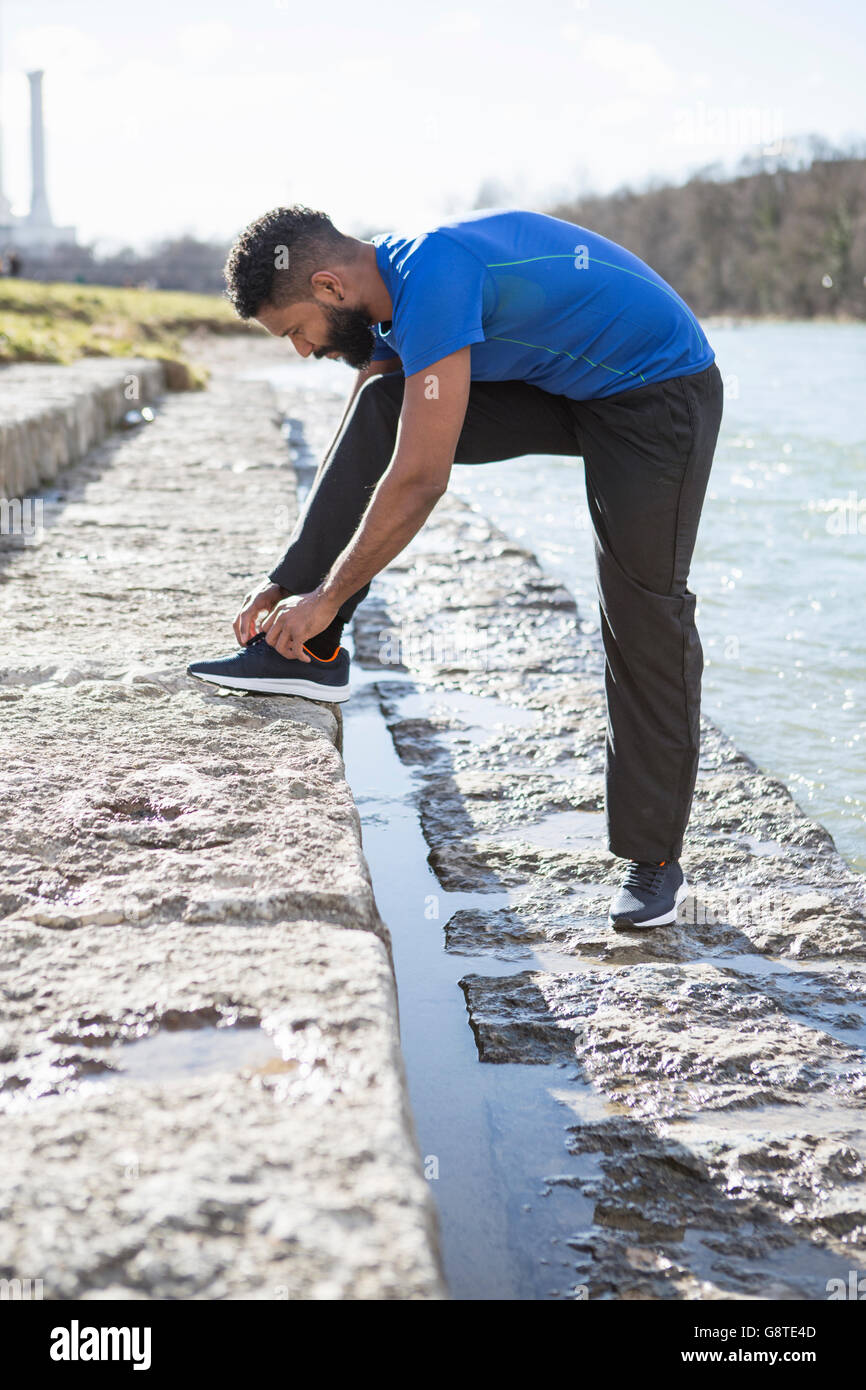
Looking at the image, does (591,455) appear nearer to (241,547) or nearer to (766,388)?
(241,547)

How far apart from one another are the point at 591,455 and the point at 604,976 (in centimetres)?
93

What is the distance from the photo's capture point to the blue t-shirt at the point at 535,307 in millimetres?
2043

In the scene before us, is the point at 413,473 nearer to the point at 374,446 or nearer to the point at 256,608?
the point at 374,446

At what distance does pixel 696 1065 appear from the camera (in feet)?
6.33

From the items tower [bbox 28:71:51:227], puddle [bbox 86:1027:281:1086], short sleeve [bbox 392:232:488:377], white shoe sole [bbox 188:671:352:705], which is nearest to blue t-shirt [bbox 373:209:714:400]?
short sleeve [bbox 392:232:488:377]

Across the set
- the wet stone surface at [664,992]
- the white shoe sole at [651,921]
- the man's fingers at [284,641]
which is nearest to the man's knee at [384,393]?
the man's fingers at [284,641]

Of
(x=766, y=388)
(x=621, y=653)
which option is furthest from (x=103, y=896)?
(x=766, y=388)

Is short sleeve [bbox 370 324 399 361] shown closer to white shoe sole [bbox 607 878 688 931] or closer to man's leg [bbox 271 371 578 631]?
man's leg [bbox 271 371 578 631]

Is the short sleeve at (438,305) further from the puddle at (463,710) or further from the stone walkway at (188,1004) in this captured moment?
the puddle at (463,710)

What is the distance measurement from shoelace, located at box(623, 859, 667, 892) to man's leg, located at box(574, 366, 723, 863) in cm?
2

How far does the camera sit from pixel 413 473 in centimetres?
213

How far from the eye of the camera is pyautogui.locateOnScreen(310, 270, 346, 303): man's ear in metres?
2.21
